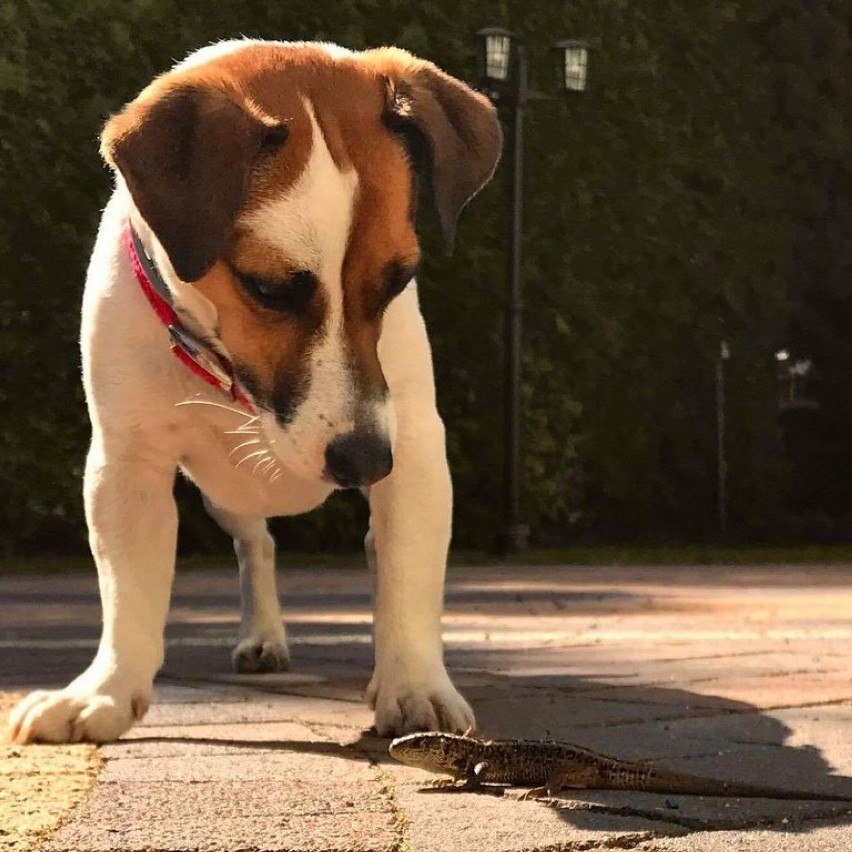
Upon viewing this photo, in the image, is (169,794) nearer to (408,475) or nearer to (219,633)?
(408,475)

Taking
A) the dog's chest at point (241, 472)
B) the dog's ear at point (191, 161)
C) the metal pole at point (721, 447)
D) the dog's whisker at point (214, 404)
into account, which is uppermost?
the dog's ear at point (191, 161)

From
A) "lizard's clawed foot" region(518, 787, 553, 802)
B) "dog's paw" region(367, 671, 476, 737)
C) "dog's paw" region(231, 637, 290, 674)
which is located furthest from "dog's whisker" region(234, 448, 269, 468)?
"dog's paw" region(231, 637, 290, 674)

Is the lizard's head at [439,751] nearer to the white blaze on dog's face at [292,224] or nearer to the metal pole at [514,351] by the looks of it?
the white blaze on dog's face at [292,224]

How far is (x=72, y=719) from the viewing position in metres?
3.45

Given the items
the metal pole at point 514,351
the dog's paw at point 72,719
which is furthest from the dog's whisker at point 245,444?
the metal pole at point 514,351

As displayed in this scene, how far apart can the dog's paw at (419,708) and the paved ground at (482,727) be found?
0.23ft

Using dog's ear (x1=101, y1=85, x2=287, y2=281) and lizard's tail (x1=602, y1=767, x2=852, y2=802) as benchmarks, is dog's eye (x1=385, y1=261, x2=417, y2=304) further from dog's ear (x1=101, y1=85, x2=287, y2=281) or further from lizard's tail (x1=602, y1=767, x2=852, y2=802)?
lizard's tail (x1=602, y1=767, x2=852, y2=802)

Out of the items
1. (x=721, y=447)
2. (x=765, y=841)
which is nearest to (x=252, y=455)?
(x=765, y=841)

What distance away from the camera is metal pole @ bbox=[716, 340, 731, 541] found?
13.3m

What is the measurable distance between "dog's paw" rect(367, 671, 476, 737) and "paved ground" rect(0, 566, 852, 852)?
70mm

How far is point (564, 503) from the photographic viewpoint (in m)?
12.6

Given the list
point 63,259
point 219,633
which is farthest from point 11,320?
point 219,633

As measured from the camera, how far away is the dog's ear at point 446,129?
132 inches

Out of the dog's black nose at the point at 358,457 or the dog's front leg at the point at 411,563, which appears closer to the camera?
the dog's black nose at the point at 358,457
